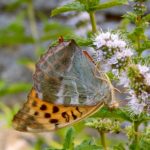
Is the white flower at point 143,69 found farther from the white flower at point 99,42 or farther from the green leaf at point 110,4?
the green leaf at point 110,4

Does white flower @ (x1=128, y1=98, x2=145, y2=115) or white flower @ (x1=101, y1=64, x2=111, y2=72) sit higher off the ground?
white flower @ (x1=101, y1=64, x2=111, y2=72)

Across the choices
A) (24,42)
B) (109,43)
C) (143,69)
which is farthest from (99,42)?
(24,42)

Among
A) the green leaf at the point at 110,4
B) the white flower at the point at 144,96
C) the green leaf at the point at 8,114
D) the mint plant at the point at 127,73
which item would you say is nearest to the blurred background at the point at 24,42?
the green leaf at the point at 8,114

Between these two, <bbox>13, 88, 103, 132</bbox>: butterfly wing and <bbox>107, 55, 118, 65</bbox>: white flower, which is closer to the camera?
<bbox>107, 55, 118, 65</bbox>: white flower

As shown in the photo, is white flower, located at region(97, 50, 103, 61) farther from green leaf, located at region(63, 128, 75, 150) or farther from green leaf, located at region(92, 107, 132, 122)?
green leaf, located at region(63, 128, 75, 150)

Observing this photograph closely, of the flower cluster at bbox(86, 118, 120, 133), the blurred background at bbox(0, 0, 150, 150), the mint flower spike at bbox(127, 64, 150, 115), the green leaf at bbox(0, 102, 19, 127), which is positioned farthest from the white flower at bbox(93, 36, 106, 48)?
the green leaf at bbox(0, 102, 19, 127)

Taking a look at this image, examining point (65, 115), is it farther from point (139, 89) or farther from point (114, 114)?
point (139, 89)
